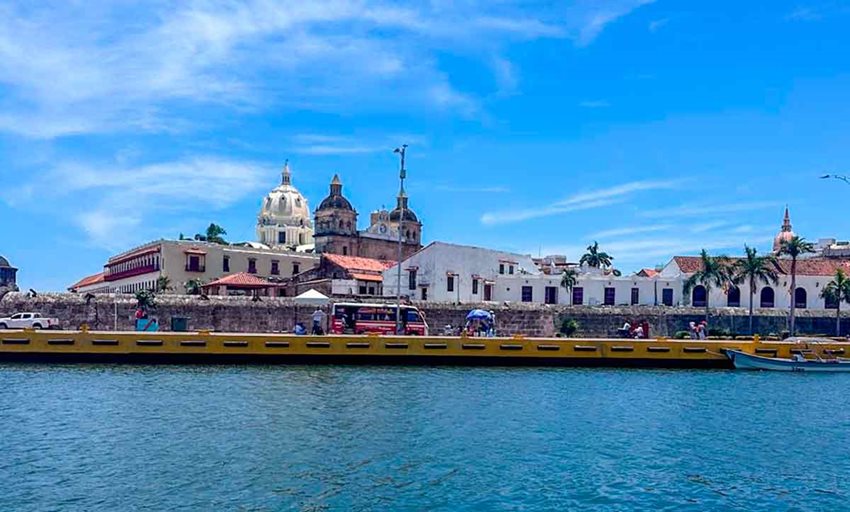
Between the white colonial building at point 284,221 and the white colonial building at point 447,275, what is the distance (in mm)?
53457

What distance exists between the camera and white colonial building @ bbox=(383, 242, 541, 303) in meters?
64.4

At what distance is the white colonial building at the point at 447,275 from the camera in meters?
64.4

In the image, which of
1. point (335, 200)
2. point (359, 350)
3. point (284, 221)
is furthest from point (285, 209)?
point (359, 350)

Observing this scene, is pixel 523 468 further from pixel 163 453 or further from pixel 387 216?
pixel 387 216

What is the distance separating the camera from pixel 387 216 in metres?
115

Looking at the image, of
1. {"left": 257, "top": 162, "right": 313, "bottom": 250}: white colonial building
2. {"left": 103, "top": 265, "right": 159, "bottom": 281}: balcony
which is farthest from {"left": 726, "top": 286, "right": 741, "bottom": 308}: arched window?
{"left": 257, "top": 162, "right": 313, "bottom": 250}: white colonial building

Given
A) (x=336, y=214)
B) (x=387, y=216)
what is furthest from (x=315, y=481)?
(x=387, y=216)

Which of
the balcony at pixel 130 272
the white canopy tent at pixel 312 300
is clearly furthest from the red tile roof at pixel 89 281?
the white canopy tent at pixel 312 300

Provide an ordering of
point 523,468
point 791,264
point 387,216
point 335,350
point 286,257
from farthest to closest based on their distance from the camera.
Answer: point 387,216 → point 286,257 → point 791,264 → point 335,350 → point 523,468

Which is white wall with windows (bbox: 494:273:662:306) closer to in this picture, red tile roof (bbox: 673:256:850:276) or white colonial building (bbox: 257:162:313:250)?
red tile roof (bbox: 673:256:850:276)

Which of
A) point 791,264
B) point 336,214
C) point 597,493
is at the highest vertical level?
point 336,214

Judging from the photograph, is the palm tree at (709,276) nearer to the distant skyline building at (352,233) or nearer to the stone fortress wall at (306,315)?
the stone fortress wall at (306,315)

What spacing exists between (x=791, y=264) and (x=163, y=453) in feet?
212

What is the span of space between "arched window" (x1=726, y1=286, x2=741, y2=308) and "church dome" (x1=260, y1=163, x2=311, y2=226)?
231 feet
